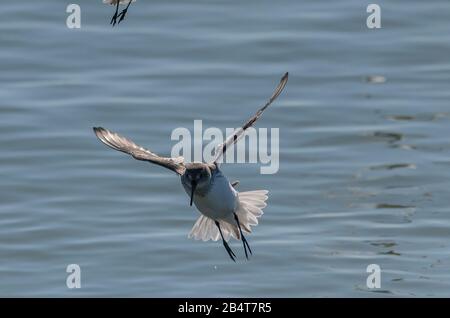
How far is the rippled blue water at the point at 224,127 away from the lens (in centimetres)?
1410

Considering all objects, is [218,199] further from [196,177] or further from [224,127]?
[224,127]

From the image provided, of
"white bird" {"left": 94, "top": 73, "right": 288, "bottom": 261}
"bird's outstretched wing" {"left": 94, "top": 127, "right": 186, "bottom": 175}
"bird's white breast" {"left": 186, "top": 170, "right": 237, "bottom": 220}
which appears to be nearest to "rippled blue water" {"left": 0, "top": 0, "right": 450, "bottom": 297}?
"white bird" {"left": 94, "top": 73, "right": 288, "bottom": 261}

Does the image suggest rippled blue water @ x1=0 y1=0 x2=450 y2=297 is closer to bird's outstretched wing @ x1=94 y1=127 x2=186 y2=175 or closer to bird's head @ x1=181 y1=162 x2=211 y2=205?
bird's outstretched wing @ x1=94 y1=127 x2=186 y2=175

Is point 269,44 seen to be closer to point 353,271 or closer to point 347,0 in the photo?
point 347,0

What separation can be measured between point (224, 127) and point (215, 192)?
639cm

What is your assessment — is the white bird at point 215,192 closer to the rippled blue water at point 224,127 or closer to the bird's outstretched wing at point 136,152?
the bird's outstretched wing at point 136,152

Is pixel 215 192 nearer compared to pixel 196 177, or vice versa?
pixel 196 177

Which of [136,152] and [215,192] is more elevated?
[136,152]

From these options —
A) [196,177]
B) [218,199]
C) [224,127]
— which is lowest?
[218,199]

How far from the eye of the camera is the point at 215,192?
10875 millimetres

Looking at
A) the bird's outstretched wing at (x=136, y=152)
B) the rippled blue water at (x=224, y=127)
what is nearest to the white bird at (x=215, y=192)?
the bird's outstretched wing at (x=136, y=152)

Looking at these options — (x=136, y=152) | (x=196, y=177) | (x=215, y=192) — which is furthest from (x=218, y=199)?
(x=136, y=152)

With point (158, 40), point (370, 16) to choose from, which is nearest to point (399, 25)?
point (370, 16)

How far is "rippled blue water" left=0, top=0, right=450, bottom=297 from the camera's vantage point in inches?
555
